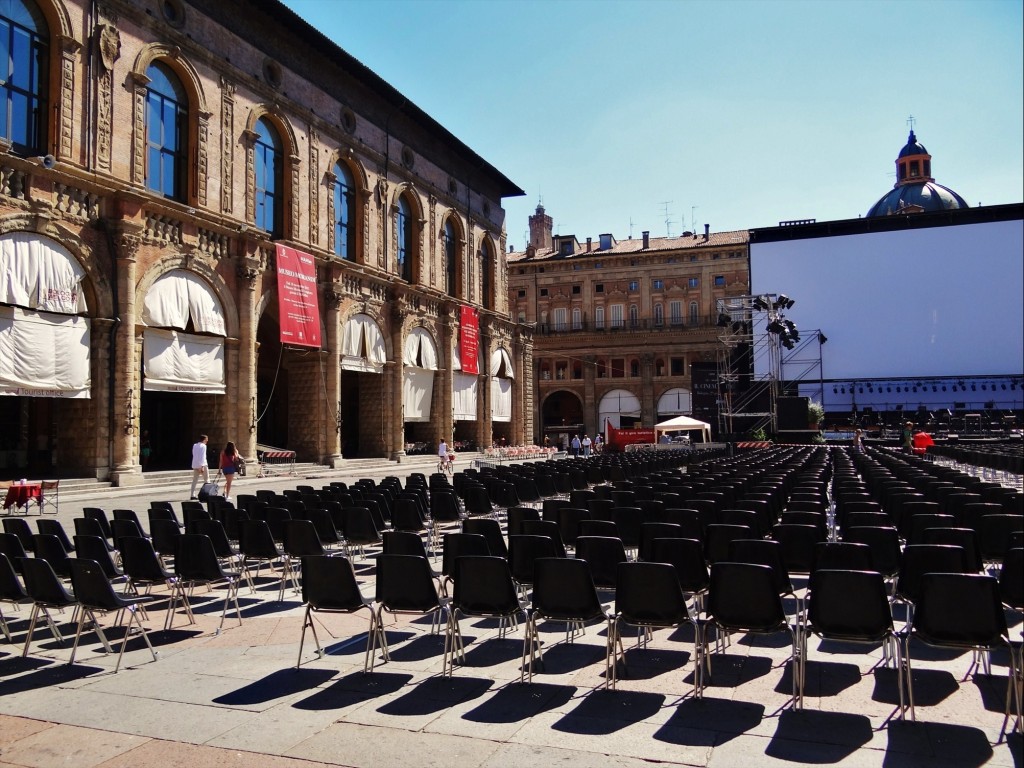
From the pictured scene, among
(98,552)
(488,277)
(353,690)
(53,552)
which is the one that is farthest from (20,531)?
(488,277)

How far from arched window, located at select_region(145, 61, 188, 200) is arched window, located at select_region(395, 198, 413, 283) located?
12514mm

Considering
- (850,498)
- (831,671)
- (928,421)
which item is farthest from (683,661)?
(928,421)

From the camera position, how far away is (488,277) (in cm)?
4400

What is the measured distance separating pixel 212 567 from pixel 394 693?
8.86 feet

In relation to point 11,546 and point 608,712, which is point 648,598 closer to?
point 608,712

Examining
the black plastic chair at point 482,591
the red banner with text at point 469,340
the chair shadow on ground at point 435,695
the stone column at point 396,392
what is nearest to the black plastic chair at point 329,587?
the black plastic chair at point 482,591

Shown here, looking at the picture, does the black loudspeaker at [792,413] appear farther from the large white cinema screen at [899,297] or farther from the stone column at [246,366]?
the stone column at [246,366]

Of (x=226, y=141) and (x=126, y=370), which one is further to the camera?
(x=226, y=141)

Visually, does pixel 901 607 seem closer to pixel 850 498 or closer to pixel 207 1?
pixel 850 498

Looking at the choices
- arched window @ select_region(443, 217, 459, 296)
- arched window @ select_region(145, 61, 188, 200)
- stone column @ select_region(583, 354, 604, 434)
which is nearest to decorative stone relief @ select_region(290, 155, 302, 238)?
arched window @ select_region(145, 61, 188, 200)

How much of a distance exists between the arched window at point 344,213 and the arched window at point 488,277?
41.3ft

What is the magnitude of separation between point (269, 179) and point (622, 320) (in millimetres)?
38475

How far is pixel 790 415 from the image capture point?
38.0 meters

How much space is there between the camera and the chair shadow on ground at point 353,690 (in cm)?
521
